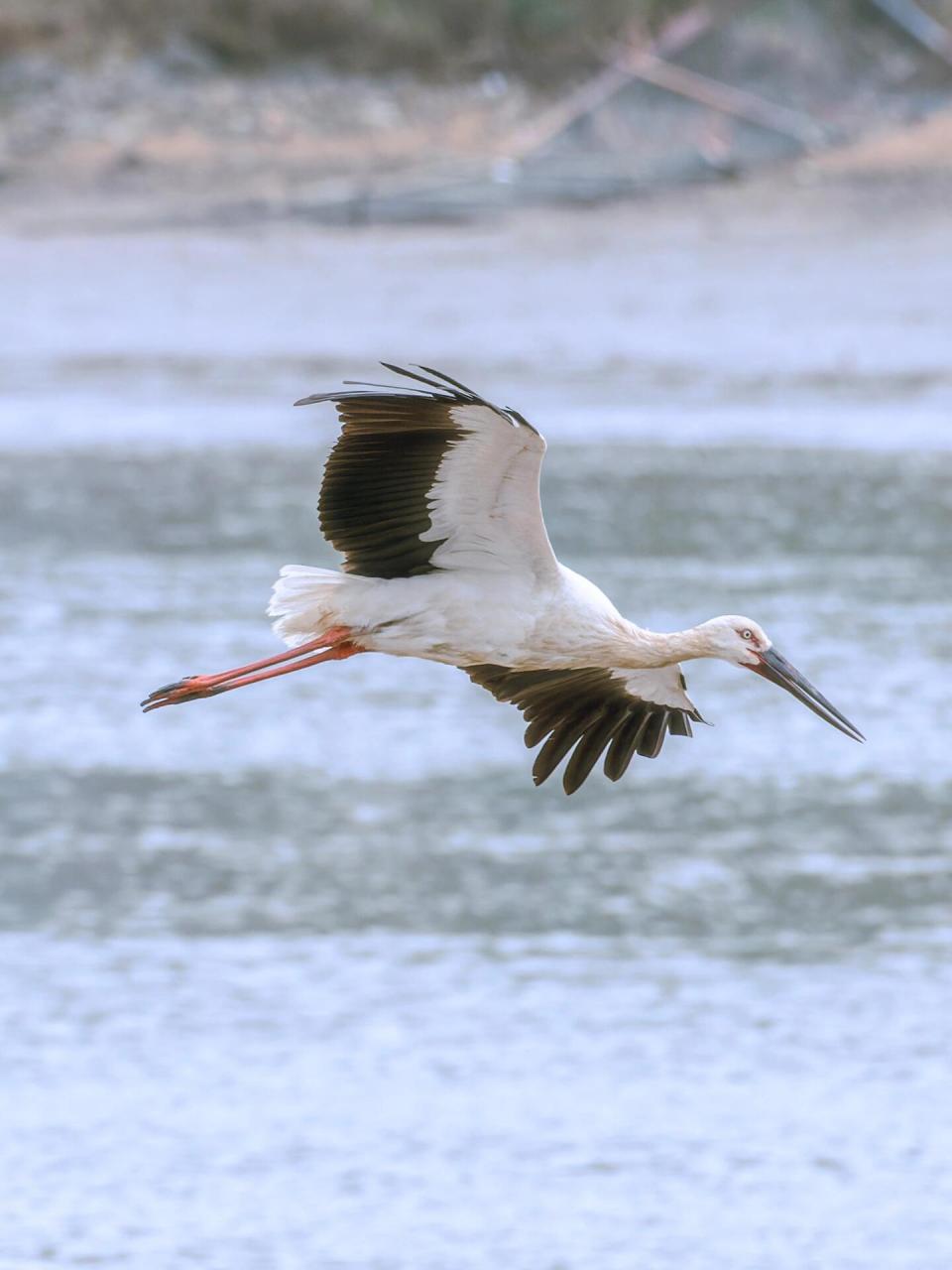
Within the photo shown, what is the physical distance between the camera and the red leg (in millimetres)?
8344

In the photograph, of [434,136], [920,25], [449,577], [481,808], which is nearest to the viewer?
[449,577]

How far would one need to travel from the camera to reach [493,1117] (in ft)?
43.8

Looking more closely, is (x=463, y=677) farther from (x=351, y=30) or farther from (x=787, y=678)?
(x=351, y=30)

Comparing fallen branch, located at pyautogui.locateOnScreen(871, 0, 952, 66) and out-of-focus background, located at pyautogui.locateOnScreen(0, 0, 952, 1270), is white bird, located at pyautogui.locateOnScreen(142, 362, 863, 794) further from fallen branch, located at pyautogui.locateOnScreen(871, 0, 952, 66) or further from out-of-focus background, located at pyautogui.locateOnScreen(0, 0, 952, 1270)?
fallen branch, located at pyautogui.locateOnScreen(871, 0, 952, 66)

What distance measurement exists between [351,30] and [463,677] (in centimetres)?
1518

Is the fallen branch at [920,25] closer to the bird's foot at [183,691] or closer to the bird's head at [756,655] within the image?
the bird's head at [756,655]

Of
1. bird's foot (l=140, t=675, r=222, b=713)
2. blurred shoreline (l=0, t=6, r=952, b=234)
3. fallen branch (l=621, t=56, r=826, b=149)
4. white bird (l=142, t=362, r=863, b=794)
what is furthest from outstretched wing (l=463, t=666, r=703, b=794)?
fallen branch (l=621, t=56, r=826, b=149)

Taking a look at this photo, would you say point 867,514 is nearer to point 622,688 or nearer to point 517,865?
point 517,865

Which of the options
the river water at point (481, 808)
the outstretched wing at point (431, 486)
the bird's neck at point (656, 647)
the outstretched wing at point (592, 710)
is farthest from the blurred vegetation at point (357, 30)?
the outstretched wing at point (431, 486)

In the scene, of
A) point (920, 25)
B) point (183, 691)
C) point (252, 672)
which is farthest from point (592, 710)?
point (920, 25)

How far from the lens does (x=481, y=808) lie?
1770 centimetres

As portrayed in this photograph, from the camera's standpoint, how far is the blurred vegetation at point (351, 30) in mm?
33594

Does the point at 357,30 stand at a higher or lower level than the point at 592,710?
A: higher

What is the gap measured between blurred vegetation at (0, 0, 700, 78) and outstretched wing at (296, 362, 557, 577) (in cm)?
2578
